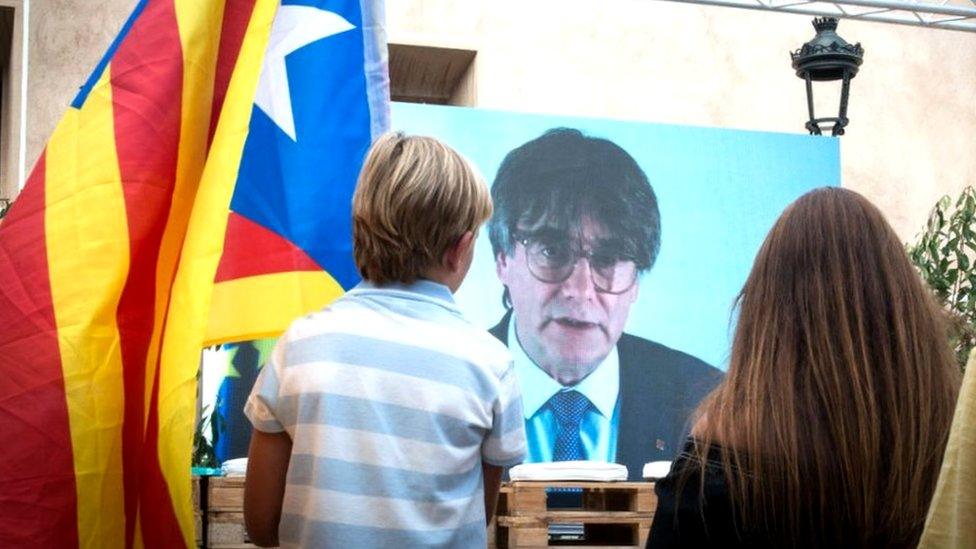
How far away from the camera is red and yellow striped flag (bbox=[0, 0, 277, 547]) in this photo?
2258 millimetres

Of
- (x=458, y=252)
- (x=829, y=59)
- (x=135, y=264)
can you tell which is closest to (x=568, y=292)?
(x=829, y=59)

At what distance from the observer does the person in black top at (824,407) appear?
177 centimetres

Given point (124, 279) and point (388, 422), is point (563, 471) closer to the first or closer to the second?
point (124, 279)

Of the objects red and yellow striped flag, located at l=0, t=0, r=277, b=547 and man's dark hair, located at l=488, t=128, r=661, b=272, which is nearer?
red and yellow striped flag, located at l=0, t=0, r=277, b=547

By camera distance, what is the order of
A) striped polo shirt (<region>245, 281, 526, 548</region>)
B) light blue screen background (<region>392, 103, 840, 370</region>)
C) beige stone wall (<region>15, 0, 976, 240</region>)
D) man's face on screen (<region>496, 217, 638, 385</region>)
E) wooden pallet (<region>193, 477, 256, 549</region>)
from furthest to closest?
beige stone wall (<region>15, 0, 976, 240</region>) < light blue screen background (<region>392, 103, 840, 370</region>) < man's face on screen (<region>496, 217, 638, 385</region>) < wooden pallet (<region>193, 477, 256, 549</region>) < striped polo shirt (<region>245, 281, 526, 548</region>)

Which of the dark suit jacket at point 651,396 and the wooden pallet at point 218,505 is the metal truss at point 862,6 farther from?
the wooden pallet at point 218,505

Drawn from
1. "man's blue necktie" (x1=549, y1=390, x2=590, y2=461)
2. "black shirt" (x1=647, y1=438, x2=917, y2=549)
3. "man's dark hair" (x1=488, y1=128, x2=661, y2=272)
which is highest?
"man's dark hair" (x1=488, y1=128, x2=661, y2=272)

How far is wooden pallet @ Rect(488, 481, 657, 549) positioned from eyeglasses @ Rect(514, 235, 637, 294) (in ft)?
7.12

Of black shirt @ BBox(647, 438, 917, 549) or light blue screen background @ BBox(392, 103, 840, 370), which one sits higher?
light blue screen background @ BBox(392, 103, 840, 370)

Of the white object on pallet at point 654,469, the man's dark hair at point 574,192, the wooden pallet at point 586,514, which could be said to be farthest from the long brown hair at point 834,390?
the man's dark hair at point 574,192

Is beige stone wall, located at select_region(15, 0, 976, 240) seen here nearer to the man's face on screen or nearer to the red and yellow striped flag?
the man's face on screen

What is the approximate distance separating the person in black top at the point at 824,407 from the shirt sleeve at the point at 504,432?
0.94 ft

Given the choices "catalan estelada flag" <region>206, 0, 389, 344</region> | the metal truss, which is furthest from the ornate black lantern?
"catalan estelada flag" <region>206, 0, 389, 344</region>

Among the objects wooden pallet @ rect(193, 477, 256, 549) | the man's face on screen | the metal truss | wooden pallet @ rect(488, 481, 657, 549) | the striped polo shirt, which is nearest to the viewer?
the striped polo shirt
